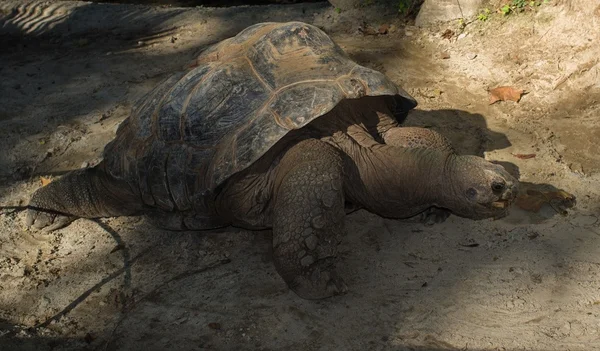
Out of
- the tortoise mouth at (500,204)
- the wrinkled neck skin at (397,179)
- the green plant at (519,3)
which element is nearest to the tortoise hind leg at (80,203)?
the wrinkled neck skin at (397,179)

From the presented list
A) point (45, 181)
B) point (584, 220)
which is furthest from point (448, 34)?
point (45, 181)

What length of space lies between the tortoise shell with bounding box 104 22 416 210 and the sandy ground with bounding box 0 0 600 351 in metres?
0.69

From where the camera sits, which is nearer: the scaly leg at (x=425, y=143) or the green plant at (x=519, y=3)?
the scaly leg at (x=425, y=143)

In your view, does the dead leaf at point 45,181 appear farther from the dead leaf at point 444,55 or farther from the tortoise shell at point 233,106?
the dead leaf at point 444,55

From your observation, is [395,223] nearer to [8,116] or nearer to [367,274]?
[367,274]

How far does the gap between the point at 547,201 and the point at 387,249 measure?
1446mm

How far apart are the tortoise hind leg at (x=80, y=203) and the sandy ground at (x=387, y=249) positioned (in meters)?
0.12

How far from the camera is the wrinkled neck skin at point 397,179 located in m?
4.26

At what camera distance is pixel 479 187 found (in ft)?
13.1

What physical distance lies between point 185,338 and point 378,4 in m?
6.61

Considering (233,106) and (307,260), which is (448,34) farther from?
(307,260)

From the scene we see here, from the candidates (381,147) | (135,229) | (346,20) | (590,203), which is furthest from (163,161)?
(346,20)

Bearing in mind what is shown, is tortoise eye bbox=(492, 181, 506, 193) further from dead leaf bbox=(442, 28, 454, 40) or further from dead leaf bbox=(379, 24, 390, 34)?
dead leaf bbox=(379, 24, 390, 34)

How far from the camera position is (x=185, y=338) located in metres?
4.04
